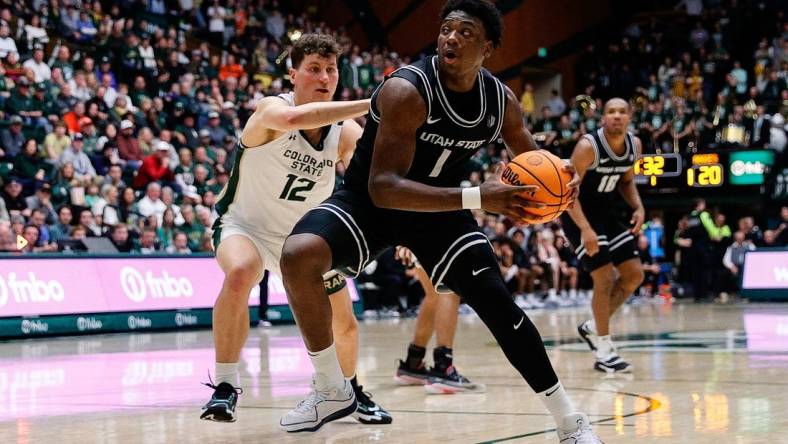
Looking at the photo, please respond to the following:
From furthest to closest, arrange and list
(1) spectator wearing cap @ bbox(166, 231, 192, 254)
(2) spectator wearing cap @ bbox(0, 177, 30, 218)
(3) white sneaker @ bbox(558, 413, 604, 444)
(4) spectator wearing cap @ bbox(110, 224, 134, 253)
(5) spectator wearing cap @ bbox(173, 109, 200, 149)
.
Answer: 1. (5) spectator wearing cap @ bbox(173, 109, 200, 149)
2. (1) spectator wearing cap @ bbox(166, 231, 192, 254)
3. (4) spectator wearing cap @ bbox(110, 224, 134, 253)
4. (2) spectator wearing cap @ bbox(0, 177, 30, 218)
5. (3) white sneaker @ bbox(558, 413, 604, 444)

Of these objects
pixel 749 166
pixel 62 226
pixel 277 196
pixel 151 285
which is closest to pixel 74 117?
pixel 62 226

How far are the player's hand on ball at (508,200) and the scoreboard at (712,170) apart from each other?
1932cm

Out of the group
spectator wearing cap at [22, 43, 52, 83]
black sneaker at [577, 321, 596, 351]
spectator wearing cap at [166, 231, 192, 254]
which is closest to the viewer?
black sneaker at [577, 321, 596, 351]

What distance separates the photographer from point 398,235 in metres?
5.18

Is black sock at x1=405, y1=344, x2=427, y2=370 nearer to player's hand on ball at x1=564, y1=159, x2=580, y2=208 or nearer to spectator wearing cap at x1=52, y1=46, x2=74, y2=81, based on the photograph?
player's hand on ball at x1=564, y1=159, x2=580, y2=208

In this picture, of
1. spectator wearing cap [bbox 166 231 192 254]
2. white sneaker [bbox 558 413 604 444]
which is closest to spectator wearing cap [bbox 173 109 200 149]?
spectator wearing cap [bbox 166 231 192 254]

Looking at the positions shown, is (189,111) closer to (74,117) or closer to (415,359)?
(74,117)

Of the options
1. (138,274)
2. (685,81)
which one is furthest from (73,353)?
(685,81)

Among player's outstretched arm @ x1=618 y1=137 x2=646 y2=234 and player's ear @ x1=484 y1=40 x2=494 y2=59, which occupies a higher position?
player's ear @ x1=484 y1=40 x2=494 y2=59

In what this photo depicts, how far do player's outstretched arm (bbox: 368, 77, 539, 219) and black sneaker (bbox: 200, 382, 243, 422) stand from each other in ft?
4.57

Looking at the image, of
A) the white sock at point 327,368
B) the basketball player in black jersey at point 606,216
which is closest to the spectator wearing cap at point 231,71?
the basketball player in black jersey at point 606,216

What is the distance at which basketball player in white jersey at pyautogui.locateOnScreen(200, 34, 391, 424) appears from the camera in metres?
5.72

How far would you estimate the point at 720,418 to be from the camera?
5531mm

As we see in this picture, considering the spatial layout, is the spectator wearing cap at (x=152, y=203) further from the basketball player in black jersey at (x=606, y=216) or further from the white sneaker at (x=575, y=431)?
the white sneaker at (x=575, y=431)
